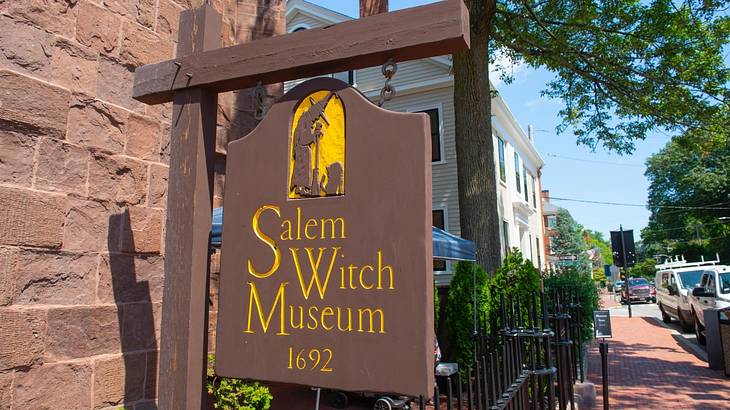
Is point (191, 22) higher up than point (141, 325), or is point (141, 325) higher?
point (191, 22)

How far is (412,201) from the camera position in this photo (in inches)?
74.9

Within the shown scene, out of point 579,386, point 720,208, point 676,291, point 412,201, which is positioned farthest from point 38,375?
point 720,208

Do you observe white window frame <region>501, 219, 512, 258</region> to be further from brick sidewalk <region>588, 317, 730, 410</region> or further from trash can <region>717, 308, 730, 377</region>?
trash can <region>717, 308, 730, 377</region>

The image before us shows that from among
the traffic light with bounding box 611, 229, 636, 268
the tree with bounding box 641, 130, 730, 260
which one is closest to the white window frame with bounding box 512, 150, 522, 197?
the traffic light with bounding box 611, 229, 636, 268

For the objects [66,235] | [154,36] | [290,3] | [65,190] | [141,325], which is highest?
[290,3]

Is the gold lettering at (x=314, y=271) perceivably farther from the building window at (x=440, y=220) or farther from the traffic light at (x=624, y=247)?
the traffic light at (x=624, y=247)

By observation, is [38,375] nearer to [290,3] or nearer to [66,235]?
[66,235]

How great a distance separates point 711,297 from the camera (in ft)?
35.7

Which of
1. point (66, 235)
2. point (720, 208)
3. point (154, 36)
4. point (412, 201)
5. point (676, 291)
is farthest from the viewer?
Result: point (720, 208)

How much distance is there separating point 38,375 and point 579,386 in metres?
6.35

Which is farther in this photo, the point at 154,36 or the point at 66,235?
the point at 154,36

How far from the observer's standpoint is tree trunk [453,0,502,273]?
28.0 ft

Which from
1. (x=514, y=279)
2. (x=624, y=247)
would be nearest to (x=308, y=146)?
(x=514, y=279)

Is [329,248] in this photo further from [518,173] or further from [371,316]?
[518,173]
